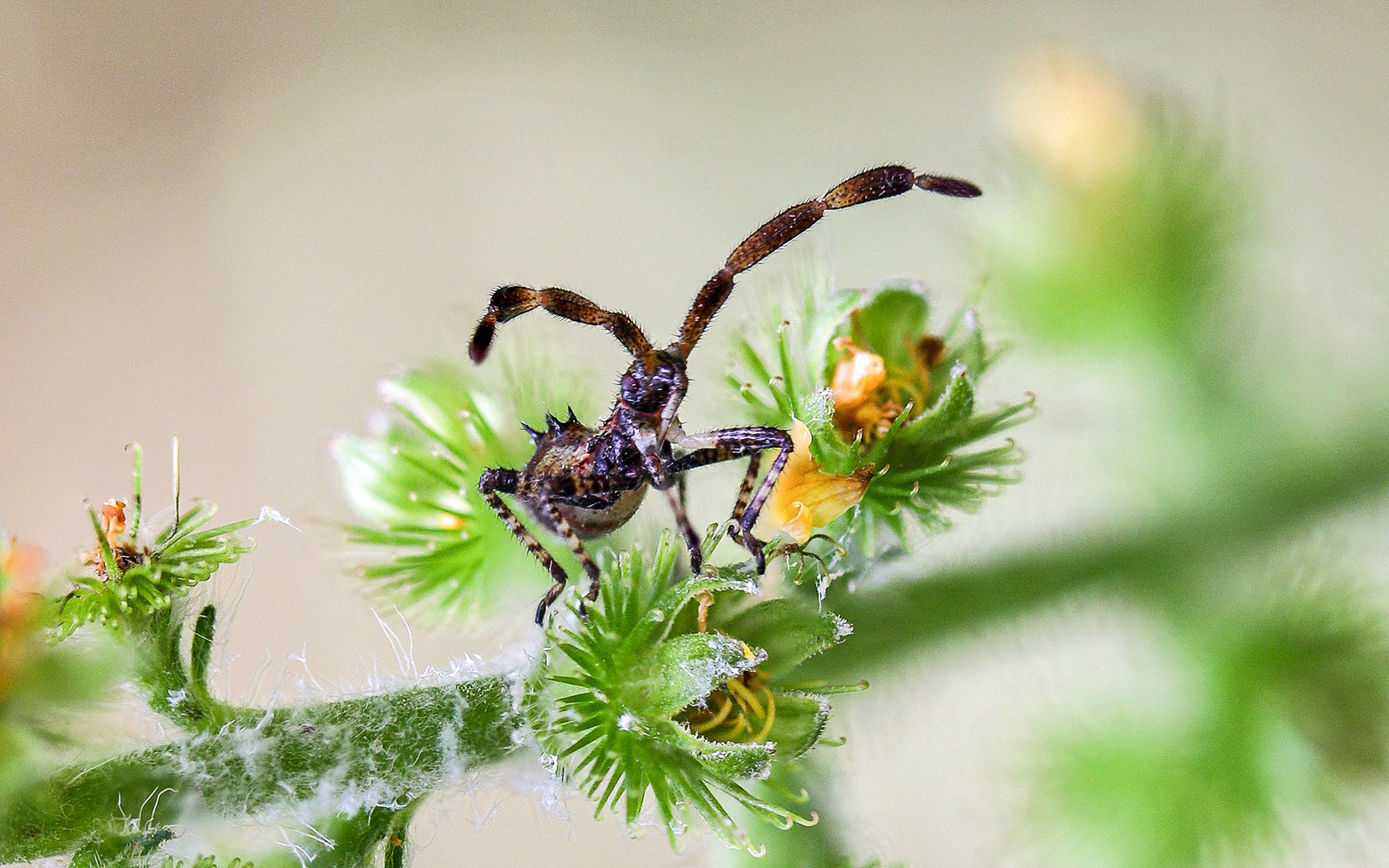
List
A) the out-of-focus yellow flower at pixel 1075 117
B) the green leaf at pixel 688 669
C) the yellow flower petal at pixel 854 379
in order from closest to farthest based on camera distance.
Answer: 1. the green leaf at pixel 688 669
2. the yellow flower petal at pixel 854 379
3. the out-of-focus yellow flower at pixel 1075 117

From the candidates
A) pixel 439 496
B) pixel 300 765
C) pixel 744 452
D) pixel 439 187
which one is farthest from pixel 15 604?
pixel 439 187

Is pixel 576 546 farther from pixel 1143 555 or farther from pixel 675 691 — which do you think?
pixel 1143 555

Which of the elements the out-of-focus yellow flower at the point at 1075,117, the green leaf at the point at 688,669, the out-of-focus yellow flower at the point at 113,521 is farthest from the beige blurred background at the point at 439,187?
the green leaf at the point at 688,669

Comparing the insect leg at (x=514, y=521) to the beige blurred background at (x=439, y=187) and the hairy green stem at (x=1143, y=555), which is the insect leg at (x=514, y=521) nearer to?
the hairy green stem at (x=1143, y=555)

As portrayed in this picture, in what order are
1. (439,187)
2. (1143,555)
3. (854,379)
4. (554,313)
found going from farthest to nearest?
(439,187) → (1143,555) → (854,379) → (554,313)

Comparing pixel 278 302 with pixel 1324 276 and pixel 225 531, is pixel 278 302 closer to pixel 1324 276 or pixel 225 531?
pixel 225 531

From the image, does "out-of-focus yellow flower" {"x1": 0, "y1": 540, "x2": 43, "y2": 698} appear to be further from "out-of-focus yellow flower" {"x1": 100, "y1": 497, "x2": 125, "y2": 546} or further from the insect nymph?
the insect nymph

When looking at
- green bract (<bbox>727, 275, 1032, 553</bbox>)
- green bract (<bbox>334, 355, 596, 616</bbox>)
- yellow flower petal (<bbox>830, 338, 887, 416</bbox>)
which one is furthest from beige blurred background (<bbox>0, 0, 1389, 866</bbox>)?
yellow flower petal (<bbox>830, 338, 887, 416</bbox>)

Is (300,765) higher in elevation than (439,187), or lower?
lower
